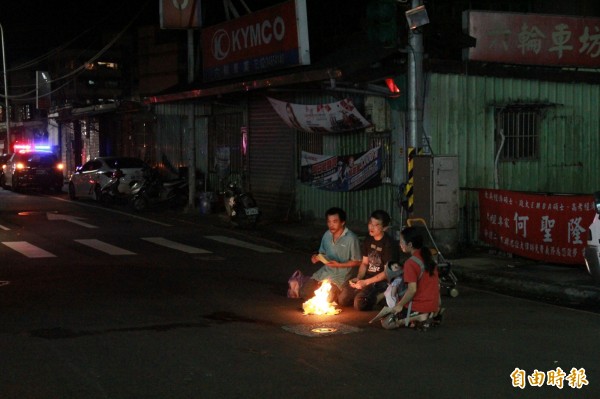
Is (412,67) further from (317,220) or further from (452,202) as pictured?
(317,220)

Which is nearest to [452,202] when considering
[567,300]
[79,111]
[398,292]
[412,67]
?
[412,67]

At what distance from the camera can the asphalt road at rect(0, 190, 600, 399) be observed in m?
6.29

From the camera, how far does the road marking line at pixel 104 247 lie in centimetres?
1495

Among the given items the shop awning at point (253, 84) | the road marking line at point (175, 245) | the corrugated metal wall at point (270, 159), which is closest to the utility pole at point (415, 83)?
the shop awning at point (253, 84)

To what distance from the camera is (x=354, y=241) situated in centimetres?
986

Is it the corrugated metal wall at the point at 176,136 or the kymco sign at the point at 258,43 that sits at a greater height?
the kymco sign at the point at 258,43

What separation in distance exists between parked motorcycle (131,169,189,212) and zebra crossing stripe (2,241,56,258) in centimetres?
762

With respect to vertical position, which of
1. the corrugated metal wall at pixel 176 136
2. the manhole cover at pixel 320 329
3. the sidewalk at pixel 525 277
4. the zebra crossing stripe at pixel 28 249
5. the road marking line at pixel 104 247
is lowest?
the sidewalk at pixel 525 277

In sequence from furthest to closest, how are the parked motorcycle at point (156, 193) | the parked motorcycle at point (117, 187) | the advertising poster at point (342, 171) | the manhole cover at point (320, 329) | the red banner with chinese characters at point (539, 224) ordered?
the parked motorcycle at point (117, 187) < the parked motorcycle at point (156, 193) < the advertising poster at point (342, 171) < the red banner with chinese characters at point (539, 224) < the manhole cover at point (320, 329)

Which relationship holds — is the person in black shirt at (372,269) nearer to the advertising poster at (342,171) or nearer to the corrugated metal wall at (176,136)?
the advertising poster at (342,171)

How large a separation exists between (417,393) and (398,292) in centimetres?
273

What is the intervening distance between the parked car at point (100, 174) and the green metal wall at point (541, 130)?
13.3 metres

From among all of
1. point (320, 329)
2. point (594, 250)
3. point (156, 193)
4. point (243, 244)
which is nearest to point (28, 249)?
point (243, 244)

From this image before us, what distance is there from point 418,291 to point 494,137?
9.03 m
